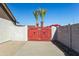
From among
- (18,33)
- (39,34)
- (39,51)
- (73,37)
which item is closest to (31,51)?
(39,51)

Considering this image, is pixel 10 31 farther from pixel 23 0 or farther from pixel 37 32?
pixel 23 0

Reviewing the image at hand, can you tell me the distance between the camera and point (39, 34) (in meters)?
20.8

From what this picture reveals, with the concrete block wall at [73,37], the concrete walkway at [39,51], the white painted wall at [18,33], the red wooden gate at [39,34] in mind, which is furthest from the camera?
the red wooden gate at [39,34]

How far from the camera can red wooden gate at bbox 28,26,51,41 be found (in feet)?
67.6

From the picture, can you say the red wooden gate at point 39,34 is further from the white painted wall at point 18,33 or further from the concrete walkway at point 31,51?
the concrete walkway at point 31,51

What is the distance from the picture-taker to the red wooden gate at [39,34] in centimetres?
2061

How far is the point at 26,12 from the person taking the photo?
3216 cm

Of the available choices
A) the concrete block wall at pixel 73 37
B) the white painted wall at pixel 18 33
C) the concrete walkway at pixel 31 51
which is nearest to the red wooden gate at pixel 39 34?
the white painted wall at pixel 18 33

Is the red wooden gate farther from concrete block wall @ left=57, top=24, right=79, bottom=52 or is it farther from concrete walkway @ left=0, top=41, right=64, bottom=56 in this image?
concrete block wall @ left=57, top=24, right=79, bottom=52

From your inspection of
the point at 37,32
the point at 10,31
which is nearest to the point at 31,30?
the point at 37,32

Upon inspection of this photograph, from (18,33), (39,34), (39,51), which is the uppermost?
(18,33)

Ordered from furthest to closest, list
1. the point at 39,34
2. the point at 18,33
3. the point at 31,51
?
the point at 39,34 < the point at 18,33 < the point at 31,51

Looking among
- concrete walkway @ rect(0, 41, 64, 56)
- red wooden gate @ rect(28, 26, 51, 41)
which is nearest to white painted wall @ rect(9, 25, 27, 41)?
red wooden gate @ rect(28, 26, 51, 41)

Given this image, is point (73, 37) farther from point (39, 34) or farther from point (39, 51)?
point (39, 34)
